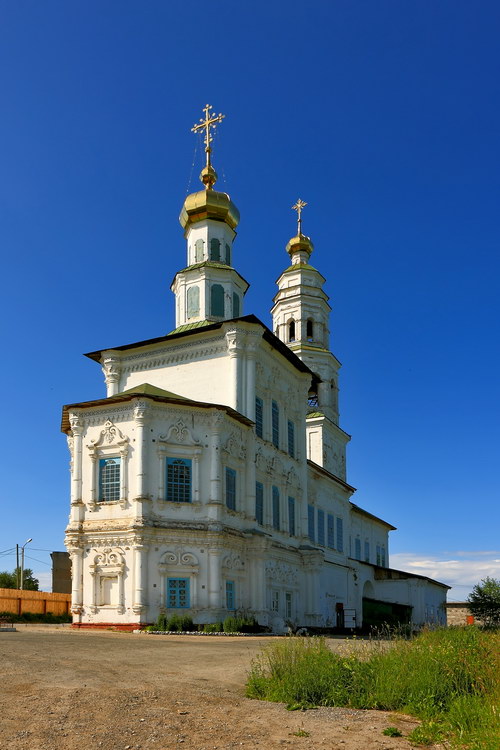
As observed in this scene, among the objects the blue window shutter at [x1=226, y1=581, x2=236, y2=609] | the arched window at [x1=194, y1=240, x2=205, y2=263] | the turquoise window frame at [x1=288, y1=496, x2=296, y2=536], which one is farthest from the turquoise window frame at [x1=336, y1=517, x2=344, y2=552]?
the arched window at [x1=194, y1=240, x2=205, y2=263]

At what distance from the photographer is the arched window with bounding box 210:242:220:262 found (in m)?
39.9

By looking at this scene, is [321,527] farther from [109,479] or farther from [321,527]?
[109,479]

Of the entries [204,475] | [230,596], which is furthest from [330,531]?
[204,475]

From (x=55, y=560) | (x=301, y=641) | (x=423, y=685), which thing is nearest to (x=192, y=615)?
(x=55, y=560)

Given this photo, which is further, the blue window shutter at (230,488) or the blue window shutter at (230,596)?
the blue window shutter at (230,488)

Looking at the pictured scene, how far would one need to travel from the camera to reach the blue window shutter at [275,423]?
35.4 m

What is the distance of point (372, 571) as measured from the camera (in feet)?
180

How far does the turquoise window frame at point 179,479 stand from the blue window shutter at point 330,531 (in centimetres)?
1722

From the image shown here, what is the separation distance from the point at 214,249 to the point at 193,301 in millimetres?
3201

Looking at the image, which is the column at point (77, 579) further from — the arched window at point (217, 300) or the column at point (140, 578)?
the arched window at point (217, 300)

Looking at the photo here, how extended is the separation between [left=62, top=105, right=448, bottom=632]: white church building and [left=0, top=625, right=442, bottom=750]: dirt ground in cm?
1479

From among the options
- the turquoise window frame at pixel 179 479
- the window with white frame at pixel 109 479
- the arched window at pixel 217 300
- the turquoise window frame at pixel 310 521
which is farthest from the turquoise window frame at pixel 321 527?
the window with white frame at pixel 109 479

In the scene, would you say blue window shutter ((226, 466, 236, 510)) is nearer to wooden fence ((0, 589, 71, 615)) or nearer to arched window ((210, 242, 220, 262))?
wooden fence ((0, 589, 71, 615))

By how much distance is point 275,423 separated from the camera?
117 ft
